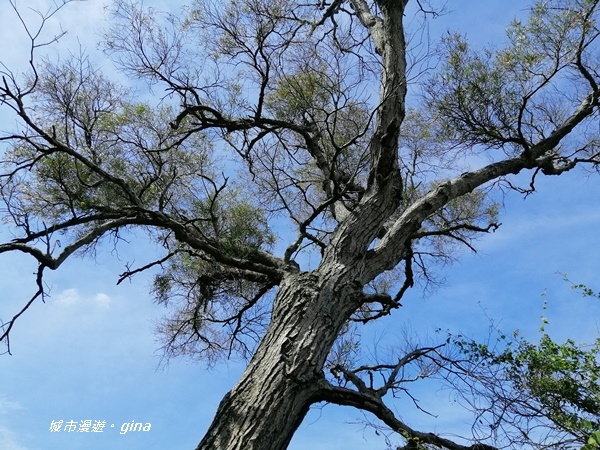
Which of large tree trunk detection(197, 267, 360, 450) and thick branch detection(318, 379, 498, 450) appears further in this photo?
thick branch detection(318, 379, 498, 450)

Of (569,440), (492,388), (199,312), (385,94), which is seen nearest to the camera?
(569,440)

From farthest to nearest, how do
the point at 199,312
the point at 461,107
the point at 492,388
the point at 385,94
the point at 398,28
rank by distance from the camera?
the point at 199,312 → the point at 461,107 → the point at 398,28 → the point at 385,94 → the point at 492,388

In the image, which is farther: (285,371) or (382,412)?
(382,412)

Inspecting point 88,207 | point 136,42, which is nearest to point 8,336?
point 88,207

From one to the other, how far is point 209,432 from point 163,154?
251 cm

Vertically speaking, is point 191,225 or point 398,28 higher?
point 398,28

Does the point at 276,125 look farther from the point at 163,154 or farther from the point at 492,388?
the point at 492,388

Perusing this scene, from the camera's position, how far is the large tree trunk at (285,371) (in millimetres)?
2883

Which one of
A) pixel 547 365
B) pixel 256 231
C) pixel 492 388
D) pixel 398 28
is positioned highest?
pixel 398 28

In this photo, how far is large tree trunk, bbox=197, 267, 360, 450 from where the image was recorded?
113 inches

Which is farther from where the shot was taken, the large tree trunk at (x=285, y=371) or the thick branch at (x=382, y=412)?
the thick branch at (x=382, y=412)

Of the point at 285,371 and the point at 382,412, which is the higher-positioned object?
the point at 382,412

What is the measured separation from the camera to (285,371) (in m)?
3.01

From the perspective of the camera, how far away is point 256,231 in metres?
4.67
